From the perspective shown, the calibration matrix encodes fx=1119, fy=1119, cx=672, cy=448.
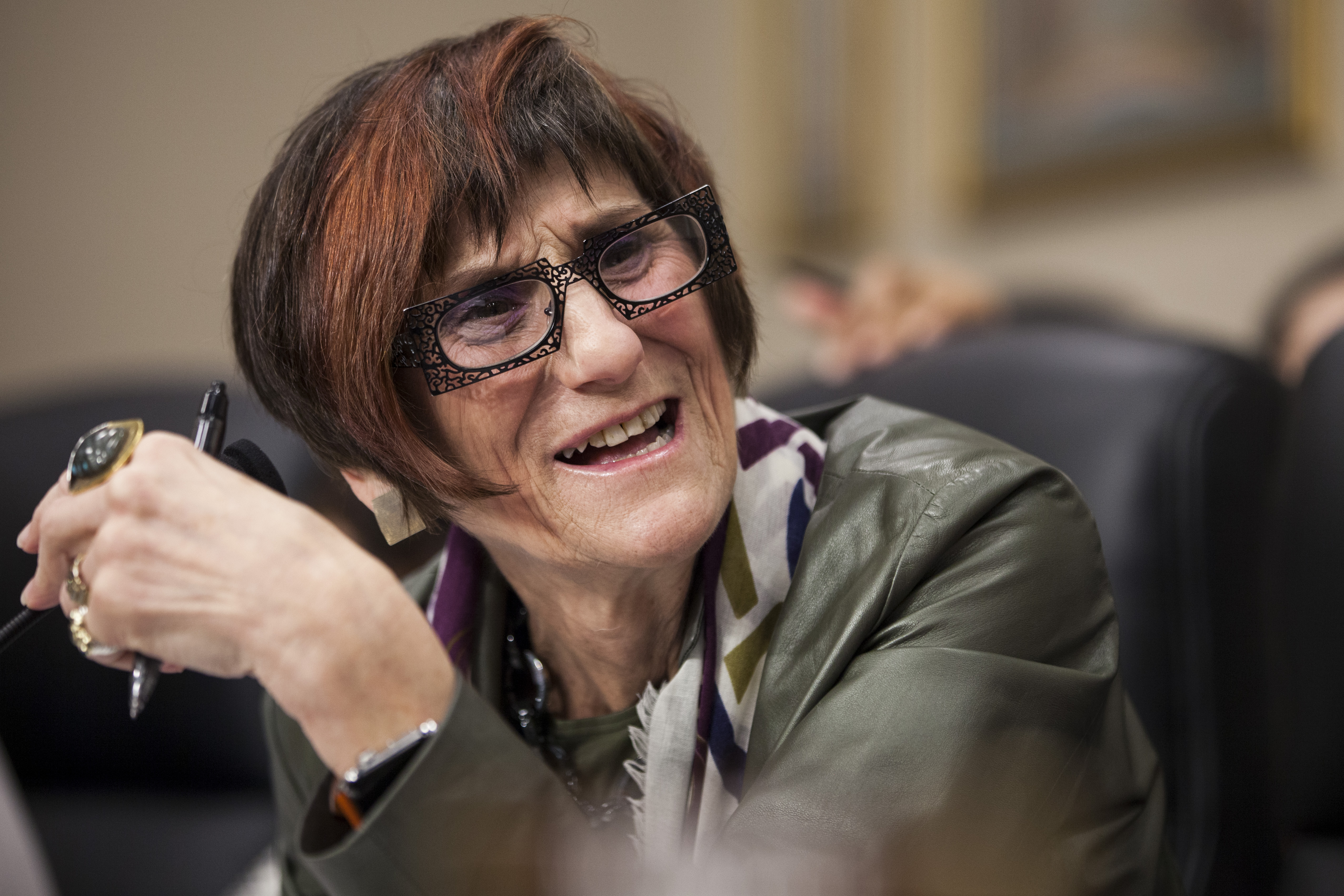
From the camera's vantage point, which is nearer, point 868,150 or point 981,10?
point 981,10

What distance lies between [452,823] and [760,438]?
0.48 meters

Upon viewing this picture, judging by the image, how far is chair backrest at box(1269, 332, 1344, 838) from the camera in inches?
41.7

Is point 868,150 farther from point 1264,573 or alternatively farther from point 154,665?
point 154,665

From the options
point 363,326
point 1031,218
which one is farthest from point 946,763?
point 1031,218

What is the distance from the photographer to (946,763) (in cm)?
74

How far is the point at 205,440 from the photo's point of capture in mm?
775

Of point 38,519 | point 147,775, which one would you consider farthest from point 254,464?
point 147,775

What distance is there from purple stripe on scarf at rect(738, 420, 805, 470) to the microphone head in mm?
398

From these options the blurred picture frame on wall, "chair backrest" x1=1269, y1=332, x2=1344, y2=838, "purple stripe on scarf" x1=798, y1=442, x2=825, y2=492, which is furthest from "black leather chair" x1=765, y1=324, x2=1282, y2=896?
the blurred picture frame on wall

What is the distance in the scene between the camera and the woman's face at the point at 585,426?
859 mm

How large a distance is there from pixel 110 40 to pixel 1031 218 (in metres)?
2.15

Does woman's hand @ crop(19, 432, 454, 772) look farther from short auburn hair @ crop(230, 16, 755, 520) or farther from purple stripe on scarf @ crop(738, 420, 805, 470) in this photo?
purple stripe on scarf @ crop(738, 420, 805, 470)

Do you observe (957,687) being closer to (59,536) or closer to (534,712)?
(534,712)

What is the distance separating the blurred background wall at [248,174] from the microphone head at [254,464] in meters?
1.46
